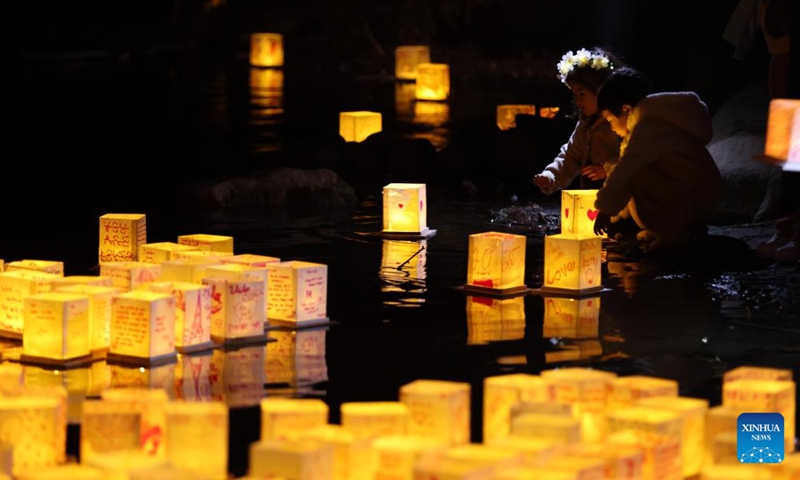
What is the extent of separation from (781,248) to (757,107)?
2842mm

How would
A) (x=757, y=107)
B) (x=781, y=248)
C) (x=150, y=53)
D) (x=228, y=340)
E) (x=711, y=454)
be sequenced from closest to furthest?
1. (x=711, y=454)
2. (x=228, y=340)
3. (x=781, y=248)
4. (x=757, y=107)
5. (x=150, y=53)

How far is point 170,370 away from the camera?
464 centimetres

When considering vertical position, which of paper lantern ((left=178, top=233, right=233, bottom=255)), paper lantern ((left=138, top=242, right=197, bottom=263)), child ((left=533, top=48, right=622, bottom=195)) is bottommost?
paper lantern ((left=138, top=242, right=197, bottom=263))

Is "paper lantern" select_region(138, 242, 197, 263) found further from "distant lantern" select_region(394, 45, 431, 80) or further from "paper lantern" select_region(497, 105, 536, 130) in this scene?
"distant lantern" select_region(394, 45, 431, 80)

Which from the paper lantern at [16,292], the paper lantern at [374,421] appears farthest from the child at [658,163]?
the paper lantern at [374,421]

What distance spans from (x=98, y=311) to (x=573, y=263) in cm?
207

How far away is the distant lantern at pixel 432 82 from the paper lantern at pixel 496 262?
29.7 feet

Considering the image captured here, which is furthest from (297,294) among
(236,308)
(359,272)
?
(359,272)

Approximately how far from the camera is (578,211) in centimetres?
717

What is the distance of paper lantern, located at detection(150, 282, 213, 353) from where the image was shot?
15.6 feet

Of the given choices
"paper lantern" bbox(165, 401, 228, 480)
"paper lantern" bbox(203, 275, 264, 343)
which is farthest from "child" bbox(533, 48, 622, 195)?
"paper lantern" bbox(165, 401, 228, 480)

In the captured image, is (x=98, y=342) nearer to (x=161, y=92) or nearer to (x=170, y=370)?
(x=170, y=370)

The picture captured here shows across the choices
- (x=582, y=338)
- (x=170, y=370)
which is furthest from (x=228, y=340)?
(x=582, y=338)

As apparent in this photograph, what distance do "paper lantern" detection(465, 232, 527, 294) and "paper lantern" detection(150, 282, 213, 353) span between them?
55.7 inches
